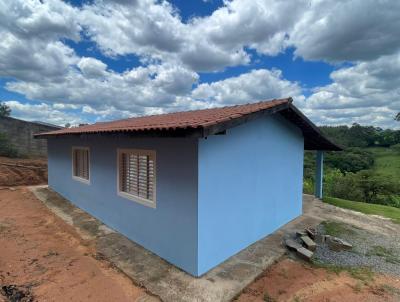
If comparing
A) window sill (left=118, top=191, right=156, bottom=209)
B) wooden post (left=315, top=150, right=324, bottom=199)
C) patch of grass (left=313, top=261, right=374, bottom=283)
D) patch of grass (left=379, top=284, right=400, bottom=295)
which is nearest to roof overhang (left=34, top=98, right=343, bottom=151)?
wooden post (left=315, top=150, right=324, bottom=199)

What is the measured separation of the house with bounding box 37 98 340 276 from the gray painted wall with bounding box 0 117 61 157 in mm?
14939

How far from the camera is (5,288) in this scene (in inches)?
168

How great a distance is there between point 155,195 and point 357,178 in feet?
58.9

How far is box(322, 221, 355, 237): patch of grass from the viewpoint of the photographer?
23.7 ft

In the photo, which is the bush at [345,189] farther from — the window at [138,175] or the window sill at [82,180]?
the window sill at [82,180]

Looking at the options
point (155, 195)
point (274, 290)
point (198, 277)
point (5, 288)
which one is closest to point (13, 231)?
point (5, 288)

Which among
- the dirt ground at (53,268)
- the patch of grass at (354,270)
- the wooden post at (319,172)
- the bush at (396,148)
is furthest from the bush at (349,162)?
the dirt ground at (53,268)

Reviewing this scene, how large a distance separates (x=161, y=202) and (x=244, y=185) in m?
2.08

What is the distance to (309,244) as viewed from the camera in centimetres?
597

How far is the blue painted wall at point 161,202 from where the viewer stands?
186 inches

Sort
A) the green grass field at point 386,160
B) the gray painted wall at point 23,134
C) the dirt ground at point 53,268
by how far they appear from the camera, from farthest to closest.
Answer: the green grass field at point 386,160 < the gray painted wall at point 23,134 < the dirt ground at point 53,268

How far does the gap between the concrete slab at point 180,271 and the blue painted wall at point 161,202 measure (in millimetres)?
262

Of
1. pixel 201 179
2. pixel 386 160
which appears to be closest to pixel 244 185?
pixel 201 179

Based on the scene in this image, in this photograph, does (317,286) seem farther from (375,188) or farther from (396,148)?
(396,148)
